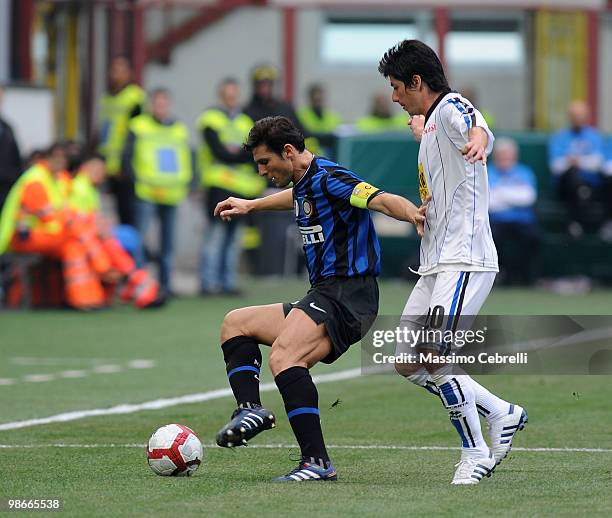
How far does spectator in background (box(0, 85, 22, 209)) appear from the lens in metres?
16.8

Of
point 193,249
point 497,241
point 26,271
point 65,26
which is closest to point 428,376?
point 26,271

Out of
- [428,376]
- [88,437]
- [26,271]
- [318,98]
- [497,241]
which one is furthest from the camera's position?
[318,98]

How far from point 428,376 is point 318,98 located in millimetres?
14899

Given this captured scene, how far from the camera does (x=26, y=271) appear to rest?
17312 millimetres

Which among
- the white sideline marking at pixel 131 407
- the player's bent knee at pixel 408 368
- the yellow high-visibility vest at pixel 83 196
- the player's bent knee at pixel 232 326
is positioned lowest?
the white sideline marking at pixel 131 407

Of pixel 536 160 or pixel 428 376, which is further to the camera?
pixel 536 160

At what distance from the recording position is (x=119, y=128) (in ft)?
66.5

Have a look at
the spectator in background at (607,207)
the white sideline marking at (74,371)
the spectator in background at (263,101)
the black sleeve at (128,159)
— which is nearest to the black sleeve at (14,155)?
the black sleeve at (128,159)

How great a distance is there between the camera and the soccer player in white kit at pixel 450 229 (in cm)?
725

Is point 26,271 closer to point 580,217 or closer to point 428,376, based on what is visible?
point 580,217

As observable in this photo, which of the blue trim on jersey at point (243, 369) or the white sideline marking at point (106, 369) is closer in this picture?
the blue trim on jersey at point (243, 369)

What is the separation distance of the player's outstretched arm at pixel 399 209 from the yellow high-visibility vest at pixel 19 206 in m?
10.1

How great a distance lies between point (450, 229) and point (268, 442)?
1.98m

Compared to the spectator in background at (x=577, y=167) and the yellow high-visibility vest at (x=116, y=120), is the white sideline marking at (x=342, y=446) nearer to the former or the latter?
the yellow high-visibility vest at (x=116, y=120)
